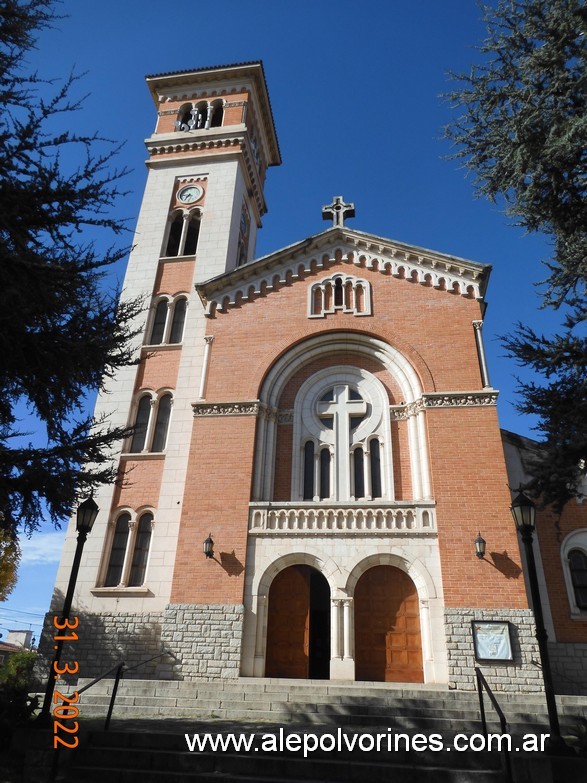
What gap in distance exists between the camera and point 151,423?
60.5 feet

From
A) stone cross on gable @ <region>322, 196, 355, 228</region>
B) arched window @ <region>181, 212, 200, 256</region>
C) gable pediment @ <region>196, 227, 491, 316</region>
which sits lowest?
gable pediment @ <region>196, 227, 491, 316</region>

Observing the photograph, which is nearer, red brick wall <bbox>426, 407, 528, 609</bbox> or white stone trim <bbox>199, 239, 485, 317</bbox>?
red brick wall <bbox>426, 407, 528, 609</bbox>

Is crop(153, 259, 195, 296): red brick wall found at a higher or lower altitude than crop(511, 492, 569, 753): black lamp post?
higher

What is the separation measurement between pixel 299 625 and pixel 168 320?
1151 cm

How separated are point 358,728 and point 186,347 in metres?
13.3

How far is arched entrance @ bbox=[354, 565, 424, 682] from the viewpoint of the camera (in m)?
14.0

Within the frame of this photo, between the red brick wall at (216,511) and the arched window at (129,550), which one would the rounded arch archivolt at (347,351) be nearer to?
the red brick wall at (216,511)

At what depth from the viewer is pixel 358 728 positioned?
9.67 metres

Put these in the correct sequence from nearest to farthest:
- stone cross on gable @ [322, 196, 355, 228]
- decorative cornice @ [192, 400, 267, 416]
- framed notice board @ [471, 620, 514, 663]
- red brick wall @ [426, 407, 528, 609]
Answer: framed notice board @ [471, 620, 514, 663] → red brick wall @ [426, 407, 528, 609] → decorative cornice @ [192, 400, 267, 416] → stone cross on gable @ [322, 196, 355, 228]

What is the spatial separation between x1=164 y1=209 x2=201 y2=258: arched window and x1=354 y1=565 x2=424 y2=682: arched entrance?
14.5 metres

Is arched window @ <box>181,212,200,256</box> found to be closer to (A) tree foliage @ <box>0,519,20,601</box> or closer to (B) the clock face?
(B) the clock face

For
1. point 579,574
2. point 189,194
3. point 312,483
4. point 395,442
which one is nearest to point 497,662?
point 579,574

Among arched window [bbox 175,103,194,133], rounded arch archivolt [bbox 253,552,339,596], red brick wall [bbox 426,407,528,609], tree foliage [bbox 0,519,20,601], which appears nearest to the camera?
red brick wall [bbox 426,407,528,609]

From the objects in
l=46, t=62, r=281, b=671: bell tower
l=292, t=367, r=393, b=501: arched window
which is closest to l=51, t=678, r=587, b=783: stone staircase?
l=46, t=62, r=281, b=671: bell tower
